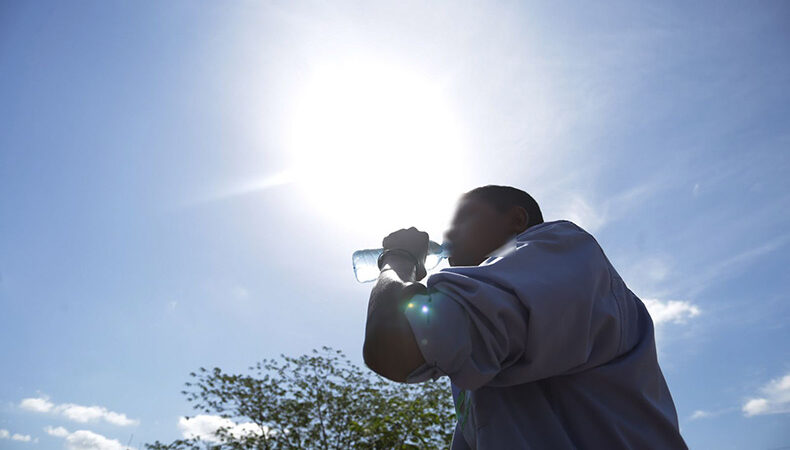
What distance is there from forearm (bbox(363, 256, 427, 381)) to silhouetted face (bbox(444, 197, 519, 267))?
51cm

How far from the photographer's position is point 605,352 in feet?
4.10

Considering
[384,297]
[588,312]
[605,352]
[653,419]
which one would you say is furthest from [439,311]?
[653,419]

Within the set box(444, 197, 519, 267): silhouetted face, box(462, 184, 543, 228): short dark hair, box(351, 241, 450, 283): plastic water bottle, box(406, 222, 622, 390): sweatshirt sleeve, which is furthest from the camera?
box(351, 241, 450, 283): plastic water bottle

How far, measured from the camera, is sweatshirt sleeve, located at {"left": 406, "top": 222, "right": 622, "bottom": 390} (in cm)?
107

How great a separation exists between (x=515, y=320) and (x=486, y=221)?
734 millimetres

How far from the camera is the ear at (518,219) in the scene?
5.88ft

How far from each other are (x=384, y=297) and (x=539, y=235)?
517 millimetres

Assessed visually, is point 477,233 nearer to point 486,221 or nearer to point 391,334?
point 486,221

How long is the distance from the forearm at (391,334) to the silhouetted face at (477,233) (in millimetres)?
507

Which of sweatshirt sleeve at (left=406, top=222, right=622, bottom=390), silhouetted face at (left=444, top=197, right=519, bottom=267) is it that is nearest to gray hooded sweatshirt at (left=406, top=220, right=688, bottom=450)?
sweatshirt sleeve at (left=406, top=222, right=622, bottom=390)

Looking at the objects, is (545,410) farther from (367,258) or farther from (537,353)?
(367,258)

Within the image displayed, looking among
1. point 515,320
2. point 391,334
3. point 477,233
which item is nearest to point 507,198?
point 477,233

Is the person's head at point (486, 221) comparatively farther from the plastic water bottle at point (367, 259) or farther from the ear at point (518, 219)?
the plastic water bottle at point (367, 259)

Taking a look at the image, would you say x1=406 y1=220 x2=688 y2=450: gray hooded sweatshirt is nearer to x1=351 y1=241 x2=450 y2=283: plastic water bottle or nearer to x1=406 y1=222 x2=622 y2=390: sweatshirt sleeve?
x1=406 y1=222 x2=622 y2=390: sweatshirt sleeve
